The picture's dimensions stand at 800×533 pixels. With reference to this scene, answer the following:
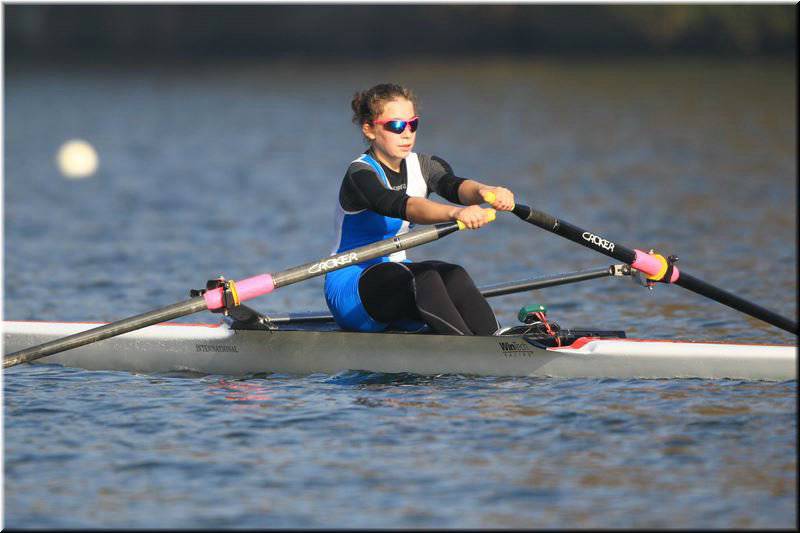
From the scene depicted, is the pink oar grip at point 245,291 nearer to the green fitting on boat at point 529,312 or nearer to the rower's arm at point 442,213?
the rower's arm at point 442,213

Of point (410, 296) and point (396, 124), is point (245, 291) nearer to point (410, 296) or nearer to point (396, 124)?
point (410, 296)

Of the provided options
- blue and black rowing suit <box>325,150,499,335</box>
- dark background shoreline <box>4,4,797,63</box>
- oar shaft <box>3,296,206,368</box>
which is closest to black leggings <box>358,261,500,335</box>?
blue and black rowing suit <box>325,150,499,335</box>

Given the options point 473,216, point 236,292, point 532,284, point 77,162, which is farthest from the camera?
point 77,162

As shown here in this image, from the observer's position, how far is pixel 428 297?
26.6ft

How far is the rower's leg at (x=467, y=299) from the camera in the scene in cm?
823

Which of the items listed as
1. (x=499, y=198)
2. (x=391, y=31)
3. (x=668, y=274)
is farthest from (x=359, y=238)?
(x=391, y=31)

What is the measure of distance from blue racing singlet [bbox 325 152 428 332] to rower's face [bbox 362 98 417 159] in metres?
0.14

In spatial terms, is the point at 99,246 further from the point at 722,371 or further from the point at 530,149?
the point at 530,149

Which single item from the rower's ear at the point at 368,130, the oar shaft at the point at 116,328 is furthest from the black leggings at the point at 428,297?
the oar shaft at the point at 116,328

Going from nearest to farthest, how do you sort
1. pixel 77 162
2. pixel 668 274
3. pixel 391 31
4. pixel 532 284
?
pixel 668 274 → pixel 532 284 → pixel 77 162 → pixel 391 31

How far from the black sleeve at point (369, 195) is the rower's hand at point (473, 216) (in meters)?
0.37

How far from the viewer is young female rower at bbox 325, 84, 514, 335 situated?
8070mm

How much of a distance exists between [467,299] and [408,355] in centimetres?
53

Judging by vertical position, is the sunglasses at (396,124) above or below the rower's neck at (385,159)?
above
